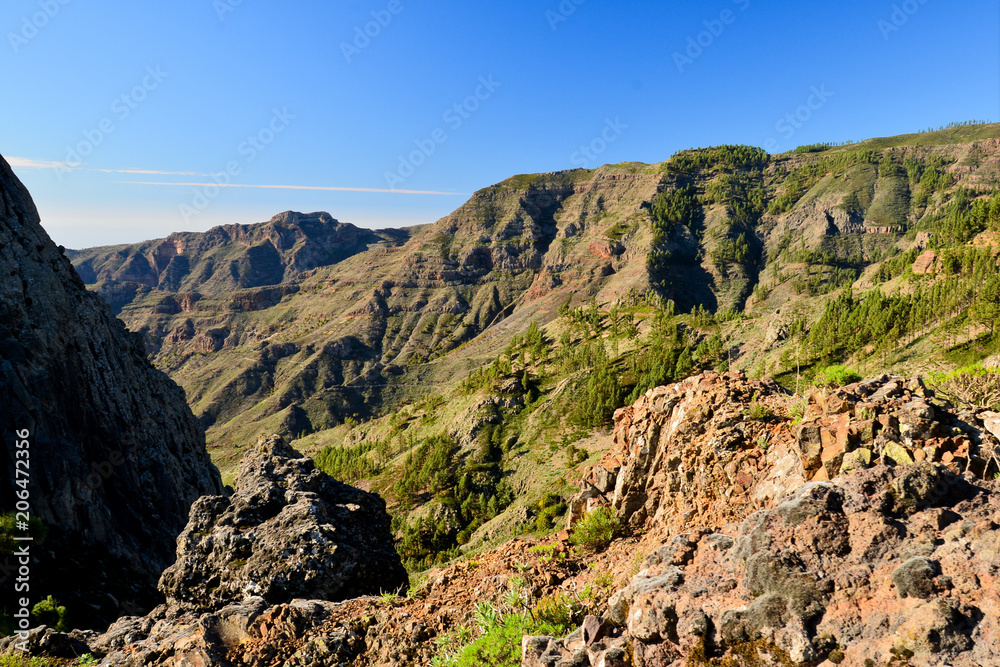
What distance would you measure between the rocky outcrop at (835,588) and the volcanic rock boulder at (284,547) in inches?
393

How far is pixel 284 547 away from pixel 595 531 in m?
11.2

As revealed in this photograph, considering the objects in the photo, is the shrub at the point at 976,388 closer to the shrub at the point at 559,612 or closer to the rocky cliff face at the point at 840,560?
the rocky cliff face at the point at 840,560

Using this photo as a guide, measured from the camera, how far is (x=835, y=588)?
24.0ft

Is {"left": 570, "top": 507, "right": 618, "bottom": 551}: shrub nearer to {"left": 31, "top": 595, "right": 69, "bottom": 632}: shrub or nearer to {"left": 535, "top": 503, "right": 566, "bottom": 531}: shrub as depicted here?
{"left": 31, "top": 595, "right": 69, "bottom": 632}: shrub

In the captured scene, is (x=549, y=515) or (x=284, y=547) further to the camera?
(x=549, y=515)

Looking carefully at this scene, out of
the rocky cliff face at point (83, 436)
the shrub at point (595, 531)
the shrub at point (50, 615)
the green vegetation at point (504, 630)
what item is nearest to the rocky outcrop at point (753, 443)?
the shrub at point (595, 531)

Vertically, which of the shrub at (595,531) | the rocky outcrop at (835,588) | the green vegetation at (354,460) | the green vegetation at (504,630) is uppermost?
the rocky outcrop at (835,588)

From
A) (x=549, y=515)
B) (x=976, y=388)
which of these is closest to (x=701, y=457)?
(x=976, y=388)

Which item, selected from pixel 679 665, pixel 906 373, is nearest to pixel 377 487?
pixel 906 373

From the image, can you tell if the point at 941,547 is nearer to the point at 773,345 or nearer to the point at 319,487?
the point at 319,487

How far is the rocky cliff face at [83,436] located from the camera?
29391mm

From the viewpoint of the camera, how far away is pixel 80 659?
1327 centimetres

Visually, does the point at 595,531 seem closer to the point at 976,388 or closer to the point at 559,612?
the point at 559,612

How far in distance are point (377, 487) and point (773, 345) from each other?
314 ft
